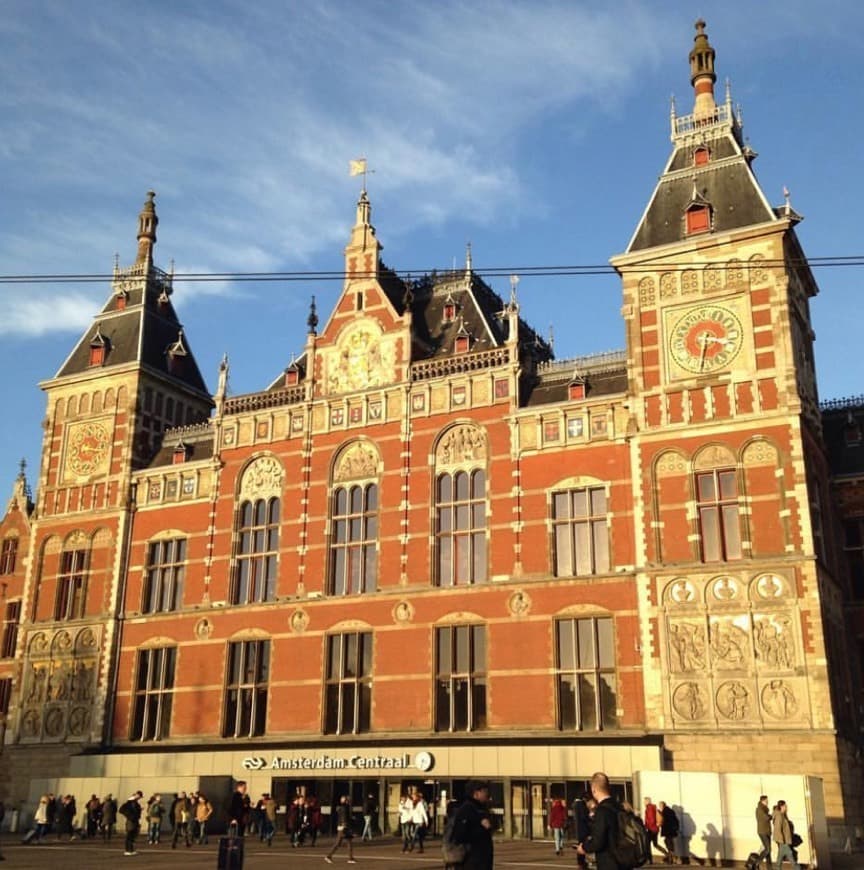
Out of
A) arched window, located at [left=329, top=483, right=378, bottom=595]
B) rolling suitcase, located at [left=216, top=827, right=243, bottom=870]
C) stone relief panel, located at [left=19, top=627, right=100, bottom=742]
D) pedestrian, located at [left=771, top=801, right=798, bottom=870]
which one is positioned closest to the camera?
rolling suitcase, located at [left=216, top=827, right=243, bottom=870]

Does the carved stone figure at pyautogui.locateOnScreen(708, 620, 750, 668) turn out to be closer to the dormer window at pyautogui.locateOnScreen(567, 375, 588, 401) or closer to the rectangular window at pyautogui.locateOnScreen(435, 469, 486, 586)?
the rectangular window at pyautogui.locateOnScreen(435, 469, 486, 586)

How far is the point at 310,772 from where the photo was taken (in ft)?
112

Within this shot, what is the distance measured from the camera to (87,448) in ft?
144

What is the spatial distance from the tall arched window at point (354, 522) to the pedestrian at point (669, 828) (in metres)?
14.9

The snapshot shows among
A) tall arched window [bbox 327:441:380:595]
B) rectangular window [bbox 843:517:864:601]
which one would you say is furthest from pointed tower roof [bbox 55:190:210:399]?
rectangular window [bbox 843:517:864:601]

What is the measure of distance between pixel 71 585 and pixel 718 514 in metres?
26.5

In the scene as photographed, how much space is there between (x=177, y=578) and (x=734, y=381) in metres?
22.4

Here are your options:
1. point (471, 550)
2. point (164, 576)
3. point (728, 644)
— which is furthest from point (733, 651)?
point (164, 576)

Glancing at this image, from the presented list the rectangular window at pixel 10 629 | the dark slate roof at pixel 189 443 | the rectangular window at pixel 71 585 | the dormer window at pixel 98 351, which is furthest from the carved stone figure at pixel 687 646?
the rectangular window at pixel 10 629

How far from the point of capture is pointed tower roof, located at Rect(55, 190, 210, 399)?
45.3 m

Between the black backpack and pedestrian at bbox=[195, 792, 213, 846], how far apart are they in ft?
70.3

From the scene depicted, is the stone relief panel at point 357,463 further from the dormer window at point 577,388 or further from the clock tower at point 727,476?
the clock tower at point 727,476

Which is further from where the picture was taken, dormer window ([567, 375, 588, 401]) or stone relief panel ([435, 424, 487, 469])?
stone relief panel ([435, 424, 487, 469])

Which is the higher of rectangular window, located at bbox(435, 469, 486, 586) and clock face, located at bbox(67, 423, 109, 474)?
clock face, located at bbox(67, 423, 109, 474)
